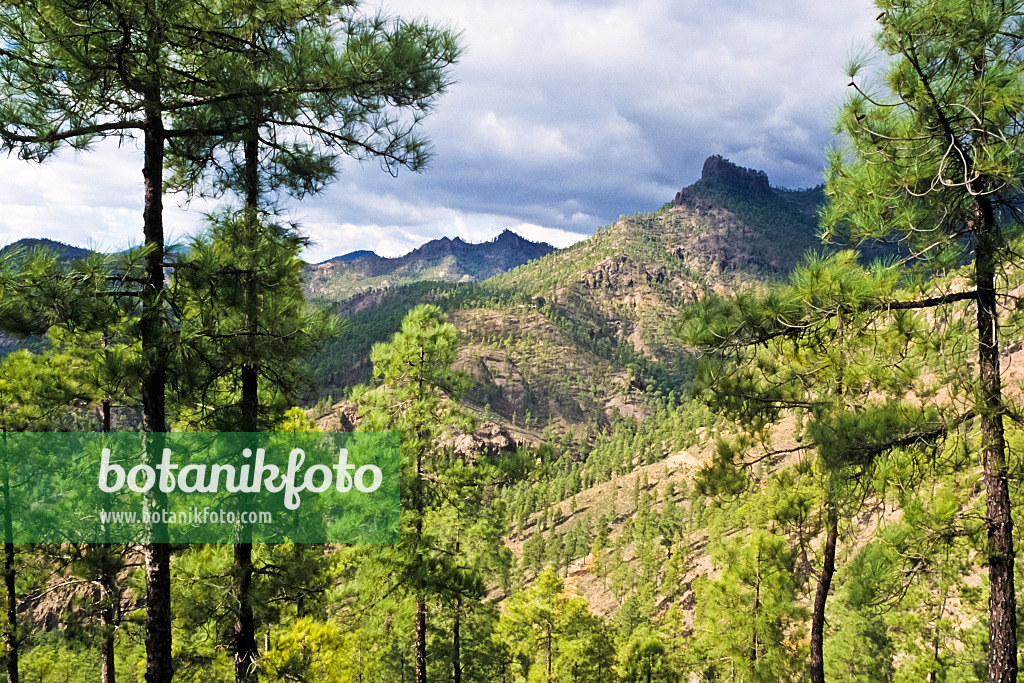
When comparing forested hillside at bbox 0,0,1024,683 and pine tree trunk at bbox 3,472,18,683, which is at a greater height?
forested hillside at bbox 0,0,1024,683

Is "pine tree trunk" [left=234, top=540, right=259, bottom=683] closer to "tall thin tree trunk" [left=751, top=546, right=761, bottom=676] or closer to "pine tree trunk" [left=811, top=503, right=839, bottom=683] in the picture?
"pine tree trunk" [left=811, top=503, right=839, bottom=683]

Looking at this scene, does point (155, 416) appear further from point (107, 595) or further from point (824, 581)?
point (824, 581)

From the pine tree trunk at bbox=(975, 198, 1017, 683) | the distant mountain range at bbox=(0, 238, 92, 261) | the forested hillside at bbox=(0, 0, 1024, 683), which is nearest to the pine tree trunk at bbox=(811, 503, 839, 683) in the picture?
the forested hillside at bbox=(0, 0, 1024, 683)

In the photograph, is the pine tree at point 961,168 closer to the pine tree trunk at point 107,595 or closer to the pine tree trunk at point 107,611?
the pine tree trunk at point 107,595

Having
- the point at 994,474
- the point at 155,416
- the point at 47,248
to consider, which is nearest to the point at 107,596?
the point at 155,416

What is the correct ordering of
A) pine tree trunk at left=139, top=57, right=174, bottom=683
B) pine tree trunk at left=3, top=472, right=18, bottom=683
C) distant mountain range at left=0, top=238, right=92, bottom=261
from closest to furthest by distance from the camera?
1. distant mountain range at left=0, top=238, right=92, bottom=261
2. pine tree trunk at left=139, top=57, right=174, bottom=683
3. pine tree trunk at left=3, top=472, right=18, bottom=683

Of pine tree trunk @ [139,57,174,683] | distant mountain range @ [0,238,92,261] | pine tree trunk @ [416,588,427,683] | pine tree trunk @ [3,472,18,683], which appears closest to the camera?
distant mountain range @ [0,238,92,261]

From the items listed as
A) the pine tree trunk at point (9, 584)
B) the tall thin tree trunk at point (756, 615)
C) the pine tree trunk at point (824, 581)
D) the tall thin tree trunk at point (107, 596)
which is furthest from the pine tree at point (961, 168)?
the pine tree trunk at point (9, 584)

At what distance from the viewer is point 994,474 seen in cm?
437

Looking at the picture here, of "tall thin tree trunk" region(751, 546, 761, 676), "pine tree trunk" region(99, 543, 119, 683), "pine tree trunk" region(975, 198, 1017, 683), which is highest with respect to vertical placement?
"pine tree trunk" region(975, 198, 1017, 683)

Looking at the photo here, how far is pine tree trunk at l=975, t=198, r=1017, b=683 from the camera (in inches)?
166

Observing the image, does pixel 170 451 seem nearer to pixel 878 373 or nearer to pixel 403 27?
pixel 403 27

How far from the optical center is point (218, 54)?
4566 mm

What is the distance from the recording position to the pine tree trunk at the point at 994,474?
4.21 metres
